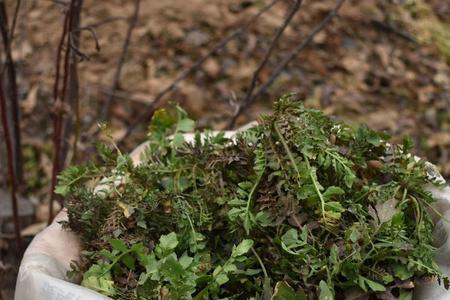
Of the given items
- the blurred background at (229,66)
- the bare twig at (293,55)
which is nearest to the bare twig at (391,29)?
the blurred background at (229,66)

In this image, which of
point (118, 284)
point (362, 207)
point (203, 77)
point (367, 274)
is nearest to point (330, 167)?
point (362, 207)

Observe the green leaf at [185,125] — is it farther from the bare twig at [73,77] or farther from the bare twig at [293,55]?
the bare twig at [293,55]

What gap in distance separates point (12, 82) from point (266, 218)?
2.98 ft

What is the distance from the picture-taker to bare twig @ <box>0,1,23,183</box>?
1.65 meters

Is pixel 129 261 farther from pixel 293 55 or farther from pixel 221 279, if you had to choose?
pixel 293 55

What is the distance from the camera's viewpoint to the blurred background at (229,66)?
2574mm

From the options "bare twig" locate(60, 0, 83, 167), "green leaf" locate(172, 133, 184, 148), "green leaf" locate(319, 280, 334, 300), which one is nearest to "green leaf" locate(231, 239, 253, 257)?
"green leaf" locate(319, 280, 334, 300)

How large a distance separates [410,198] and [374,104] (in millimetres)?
1578

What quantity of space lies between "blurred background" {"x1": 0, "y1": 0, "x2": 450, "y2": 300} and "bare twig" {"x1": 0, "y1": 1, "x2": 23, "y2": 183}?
0.99ft

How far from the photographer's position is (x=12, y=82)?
6.01ft

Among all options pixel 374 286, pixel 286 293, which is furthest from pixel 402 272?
pixel 286 293

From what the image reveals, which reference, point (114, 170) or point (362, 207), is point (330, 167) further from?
point (114, 170)

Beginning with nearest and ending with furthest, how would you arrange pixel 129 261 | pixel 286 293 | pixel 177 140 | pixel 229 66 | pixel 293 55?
pixel 286 293 → pixel 129 261 → pixel 177 140 → pixel 293 55 → pixel 229 66

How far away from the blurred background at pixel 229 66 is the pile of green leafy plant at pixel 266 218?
1.15 m
